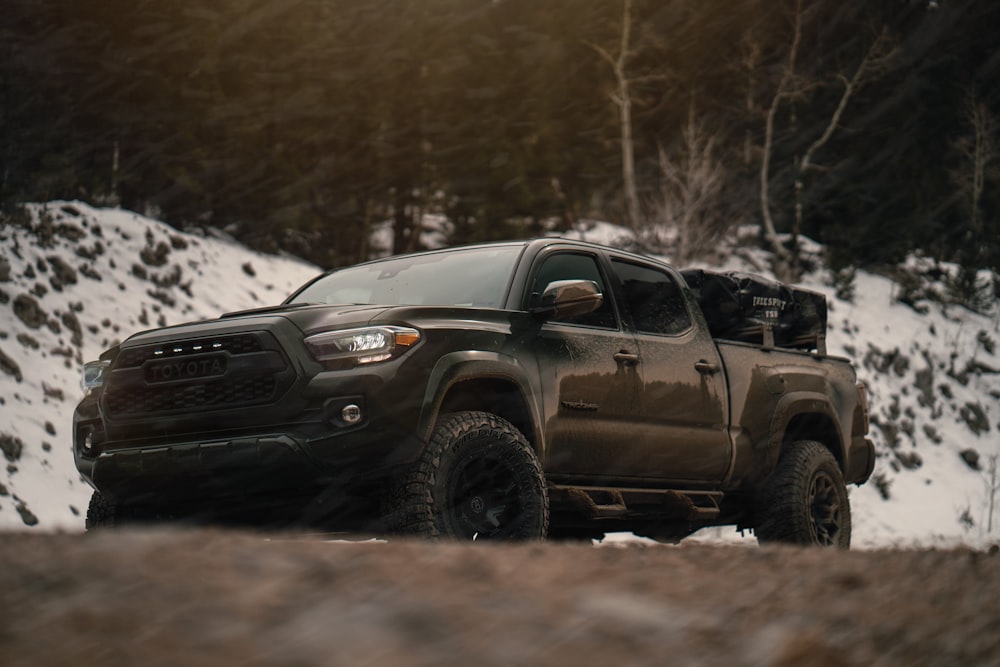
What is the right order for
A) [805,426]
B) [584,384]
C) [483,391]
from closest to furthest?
[483,391] < [584,384] < [805,426]

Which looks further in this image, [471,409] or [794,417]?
[794,417]

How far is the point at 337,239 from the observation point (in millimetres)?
23844

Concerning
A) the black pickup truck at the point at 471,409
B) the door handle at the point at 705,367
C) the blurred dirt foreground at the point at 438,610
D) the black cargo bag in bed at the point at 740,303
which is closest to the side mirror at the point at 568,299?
the black pickup truck at the point at 471,409

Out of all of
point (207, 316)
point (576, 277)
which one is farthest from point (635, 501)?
point (207, 316)

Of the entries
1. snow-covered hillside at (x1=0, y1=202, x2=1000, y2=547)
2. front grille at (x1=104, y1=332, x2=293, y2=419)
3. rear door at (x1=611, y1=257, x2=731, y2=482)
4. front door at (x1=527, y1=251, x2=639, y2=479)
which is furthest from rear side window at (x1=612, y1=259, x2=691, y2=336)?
snow-covered hillside at (x1=0, y1=202, x2=1000, y2=547)

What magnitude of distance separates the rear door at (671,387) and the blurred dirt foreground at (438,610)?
3430mm

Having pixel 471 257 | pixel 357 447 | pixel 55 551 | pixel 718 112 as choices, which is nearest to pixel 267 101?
pixel 718 112

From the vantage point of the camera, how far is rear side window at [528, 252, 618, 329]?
638cm

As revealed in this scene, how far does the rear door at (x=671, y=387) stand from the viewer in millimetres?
6609

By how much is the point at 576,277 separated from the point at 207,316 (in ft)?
35.0

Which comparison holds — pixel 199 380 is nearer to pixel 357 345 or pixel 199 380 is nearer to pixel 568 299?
pixel 357 345

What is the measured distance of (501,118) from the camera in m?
27.1

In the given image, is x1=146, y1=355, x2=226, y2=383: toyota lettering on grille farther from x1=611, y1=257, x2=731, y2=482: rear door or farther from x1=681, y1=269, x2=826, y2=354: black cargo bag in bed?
x1=681, y1=269, x2=826, y2=354: black cargo bag in bed

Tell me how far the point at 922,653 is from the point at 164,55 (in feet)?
70.7
